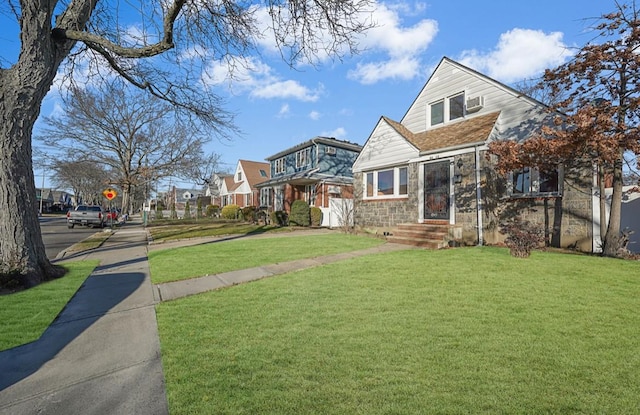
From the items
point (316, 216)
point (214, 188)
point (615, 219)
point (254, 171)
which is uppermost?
point (254, 171)

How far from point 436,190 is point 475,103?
380cm

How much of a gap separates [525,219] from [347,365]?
28.5ft

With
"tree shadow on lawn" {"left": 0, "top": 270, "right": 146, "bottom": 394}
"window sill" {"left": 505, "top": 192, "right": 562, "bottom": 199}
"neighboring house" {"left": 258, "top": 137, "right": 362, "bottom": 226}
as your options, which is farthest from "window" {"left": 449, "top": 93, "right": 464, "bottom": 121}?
"tree shadow on lawn" {"left": 0, "top": 270, "right": 146, "bottom": 394}

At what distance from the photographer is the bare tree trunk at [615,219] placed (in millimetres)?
6793

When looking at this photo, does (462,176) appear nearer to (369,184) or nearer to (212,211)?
(369,184)

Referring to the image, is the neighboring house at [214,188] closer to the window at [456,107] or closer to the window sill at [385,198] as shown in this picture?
the window sill at [385,198]

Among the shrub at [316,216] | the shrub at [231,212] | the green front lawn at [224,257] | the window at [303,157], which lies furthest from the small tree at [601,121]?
the shrub at [231,212]

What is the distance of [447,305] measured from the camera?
3.88 m

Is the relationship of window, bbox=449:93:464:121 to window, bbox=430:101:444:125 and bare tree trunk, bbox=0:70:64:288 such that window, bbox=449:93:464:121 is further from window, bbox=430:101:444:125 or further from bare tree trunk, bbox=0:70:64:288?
bare tree trunk, bbox=0:70:64:288

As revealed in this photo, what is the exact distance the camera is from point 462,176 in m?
9.69

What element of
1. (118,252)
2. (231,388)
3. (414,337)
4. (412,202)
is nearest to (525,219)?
(412,202)

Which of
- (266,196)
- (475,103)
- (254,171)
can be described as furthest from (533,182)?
(254,171)

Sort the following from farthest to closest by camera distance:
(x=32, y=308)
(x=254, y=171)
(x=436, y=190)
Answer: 1. (x=254, y=171)
2. (x=436, y=190)
3. (x=32, y=308)

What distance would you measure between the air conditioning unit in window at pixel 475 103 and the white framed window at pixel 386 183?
3.34m
